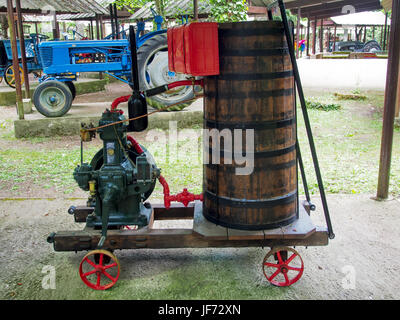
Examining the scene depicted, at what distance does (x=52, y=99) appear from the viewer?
28.5 feet

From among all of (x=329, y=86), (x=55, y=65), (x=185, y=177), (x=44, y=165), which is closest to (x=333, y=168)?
(x=185, y=177)

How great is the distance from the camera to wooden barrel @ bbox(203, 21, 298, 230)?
8.97 feet

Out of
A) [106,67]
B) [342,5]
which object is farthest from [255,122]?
[342,5]

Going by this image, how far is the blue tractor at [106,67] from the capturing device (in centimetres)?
873

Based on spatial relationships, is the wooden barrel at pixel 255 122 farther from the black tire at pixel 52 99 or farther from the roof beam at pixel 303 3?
the roof beam at pixel 303 3

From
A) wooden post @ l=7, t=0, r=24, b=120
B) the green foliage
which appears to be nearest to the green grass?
wooden post @ l=7, t=0, r=24, b=120

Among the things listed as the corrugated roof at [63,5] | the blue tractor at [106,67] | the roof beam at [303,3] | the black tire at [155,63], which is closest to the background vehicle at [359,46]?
the roof beam at [303,3]

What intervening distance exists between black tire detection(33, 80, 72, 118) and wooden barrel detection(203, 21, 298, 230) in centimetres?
640

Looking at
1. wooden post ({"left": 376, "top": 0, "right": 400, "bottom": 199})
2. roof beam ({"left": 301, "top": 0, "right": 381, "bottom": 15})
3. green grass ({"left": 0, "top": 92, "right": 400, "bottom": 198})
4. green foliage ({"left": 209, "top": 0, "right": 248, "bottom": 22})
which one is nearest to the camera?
wooden post ({"left": 376, "top": 0, "right": 400, "bottom": 199})

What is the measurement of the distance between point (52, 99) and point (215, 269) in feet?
22.0

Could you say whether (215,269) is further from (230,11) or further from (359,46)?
(359,46)

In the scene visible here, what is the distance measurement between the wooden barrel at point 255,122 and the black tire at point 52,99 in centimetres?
640

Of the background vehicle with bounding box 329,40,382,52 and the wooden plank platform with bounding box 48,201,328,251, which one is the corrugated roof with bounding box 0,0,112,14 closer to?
the wooden plank platform with bounding box 48,201,328,251
